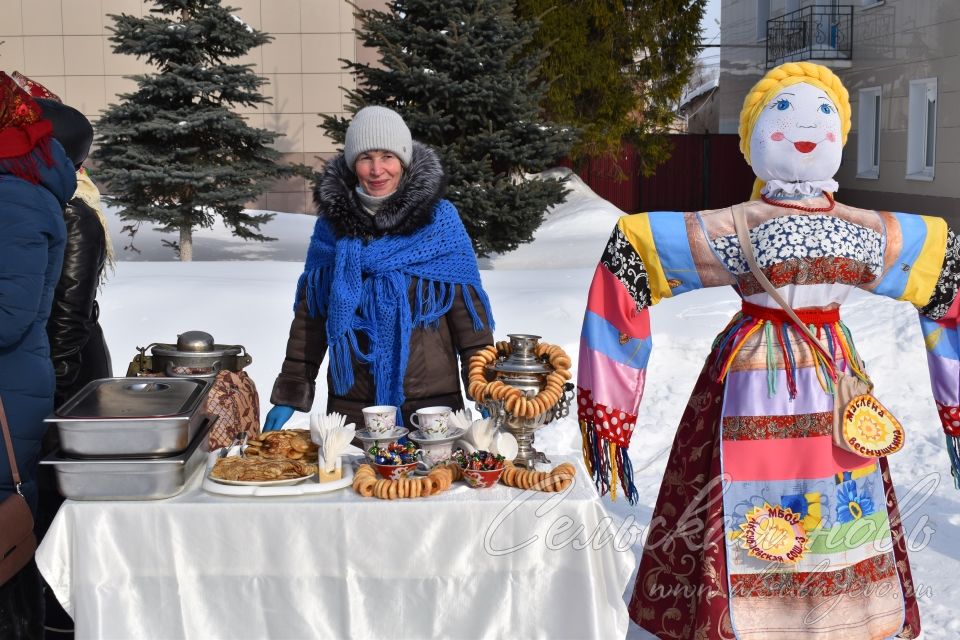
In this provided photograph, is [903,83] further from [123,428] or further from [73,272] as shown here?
Answer: [123,428]

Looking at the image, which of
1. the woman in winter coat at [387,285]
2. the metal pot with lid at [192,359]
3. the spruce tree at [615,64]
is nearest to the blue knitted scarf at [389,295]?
the woman in winter coat at [387,285]

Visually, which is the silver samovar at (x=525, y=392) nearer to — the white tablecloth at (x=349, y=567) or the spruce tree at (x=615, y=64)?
the white tablecloth at (x=349, y=567)

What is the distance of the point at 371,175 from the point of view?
3.65 meters

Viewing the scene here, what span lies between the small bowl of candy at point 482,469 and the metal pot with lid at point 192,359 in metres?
1.52

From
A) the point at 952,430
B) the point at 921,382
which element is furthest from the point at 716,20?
the point at 952,430

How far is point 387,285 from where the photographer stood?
143 inches

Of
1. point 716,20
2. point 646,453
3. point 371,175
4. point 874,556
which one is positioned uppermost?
point 716,20

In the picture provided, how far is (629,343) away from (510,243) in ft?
30.2

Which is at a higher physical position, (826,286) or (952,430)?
(826,286)

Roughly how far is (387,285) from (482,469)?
1.04 m

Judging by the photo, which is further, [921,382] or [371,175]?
[921,382]

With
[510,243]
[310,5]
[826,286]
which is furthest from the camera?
[310,5]

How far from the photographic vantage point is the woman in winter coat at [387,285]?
143 inches

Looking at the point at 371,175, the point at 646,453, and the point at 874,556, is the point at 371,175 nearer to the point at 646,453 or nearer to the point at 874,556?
the point at 874,556
